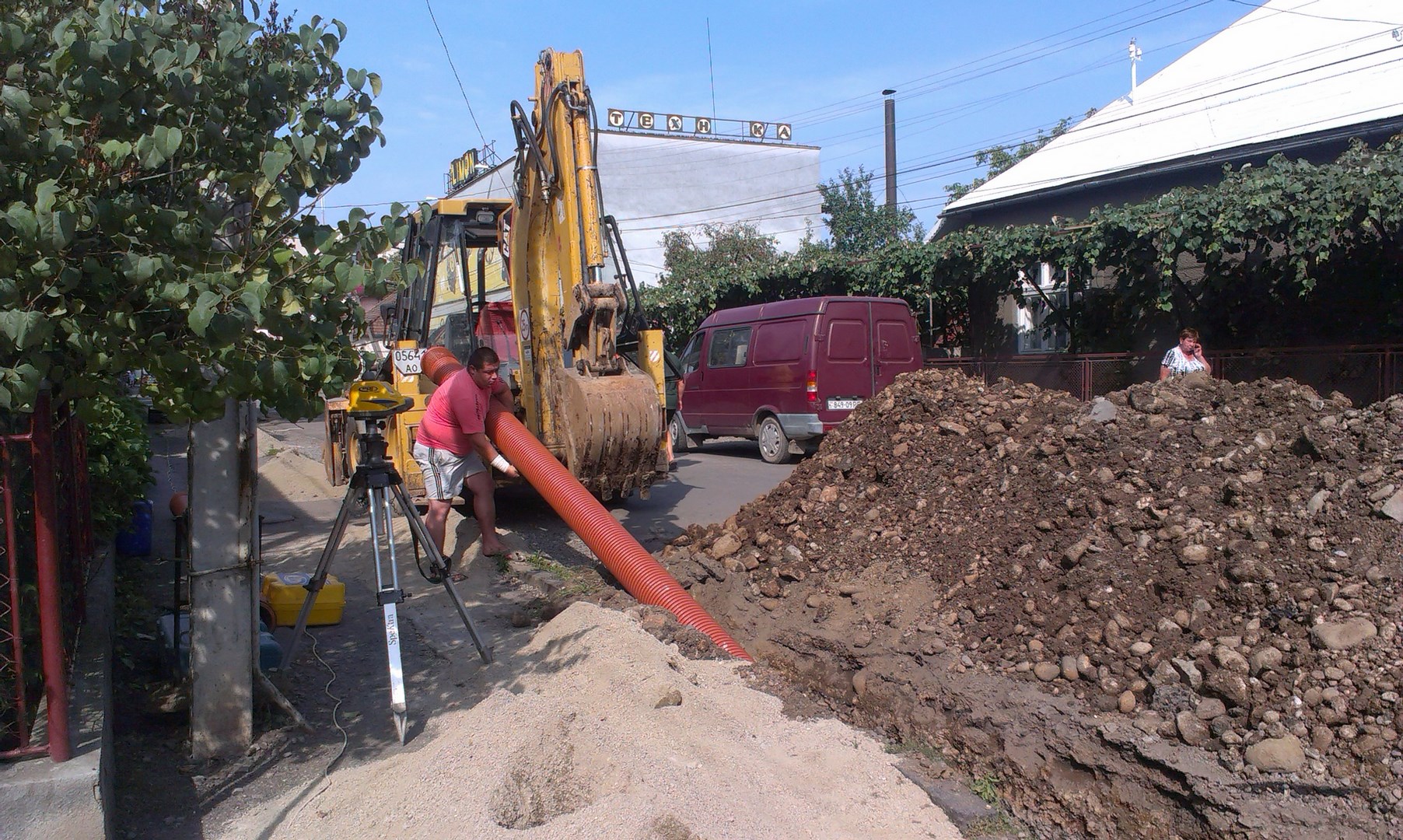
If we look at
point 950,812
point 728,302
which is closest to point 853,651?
point 950,812

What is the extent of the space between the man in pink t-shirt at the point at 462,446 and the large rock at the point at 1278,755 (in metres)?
4.95

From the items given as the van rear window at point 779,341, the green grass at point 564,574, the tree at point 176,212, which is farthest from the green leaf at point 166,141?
the van rear window at point 779,341

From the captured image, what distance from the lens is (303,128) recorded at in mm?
3543

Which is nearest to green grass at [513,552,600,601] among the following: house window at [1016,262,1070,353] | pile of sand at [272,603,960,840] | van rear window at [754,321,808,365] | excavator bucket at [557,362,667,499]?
excavator bucket at [557,362,667,499]

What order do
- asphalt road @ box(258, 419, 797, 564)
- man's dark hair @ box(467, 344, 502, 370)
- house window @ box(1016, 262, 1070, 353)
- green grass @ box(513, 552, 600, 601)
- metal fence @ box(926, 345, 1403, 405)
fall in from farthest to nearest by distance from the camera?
house window @ box(1016, 262, 1070, 353) < metal fence @ box(926, 345, 1403, 405) < asphalt road @ box(258, 419, 797, 564) < man's dark hair @ box(467, 344, 502, 370) < green grass @ box(513, 552, 600, 601)

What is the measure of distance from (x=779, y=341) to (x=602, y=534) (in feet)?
26.7

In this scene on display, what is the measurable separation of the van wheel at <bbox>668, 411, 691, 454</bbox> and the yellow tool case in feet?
34.8

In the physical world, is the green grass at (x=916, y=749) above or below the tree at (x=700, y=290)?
below

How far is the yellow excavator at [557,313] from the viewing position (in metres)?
7.70

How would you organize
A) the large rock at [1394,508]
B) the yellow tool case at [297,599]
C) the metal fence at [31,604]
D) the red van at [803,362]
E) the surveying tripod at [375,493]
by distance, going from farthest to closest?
the red van at [803,362]
the yellow tool case at [297,599]
the surveying tripod at [375,493]
the large rock at [1394,508]
the metal fence at [31,604]

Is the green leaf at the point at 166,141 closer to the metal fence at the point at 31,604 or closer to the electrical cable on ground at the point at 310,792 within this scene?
the metal fence at the point at 31,604

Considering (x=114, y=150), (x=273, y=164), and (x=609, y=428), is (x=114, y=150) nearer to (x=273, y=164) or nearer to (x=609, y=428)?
(x=273, y=164)

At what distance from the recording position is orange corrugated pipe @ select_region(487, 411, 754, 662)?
5.79 metres

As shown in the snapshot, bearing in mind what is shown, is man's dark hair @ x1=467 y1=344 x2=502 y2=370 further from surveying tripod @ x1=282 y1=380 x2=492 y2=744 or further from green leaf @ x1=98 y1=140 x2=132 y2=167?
green leaf @ x1=98 y1=140 x2=132 y2=167
